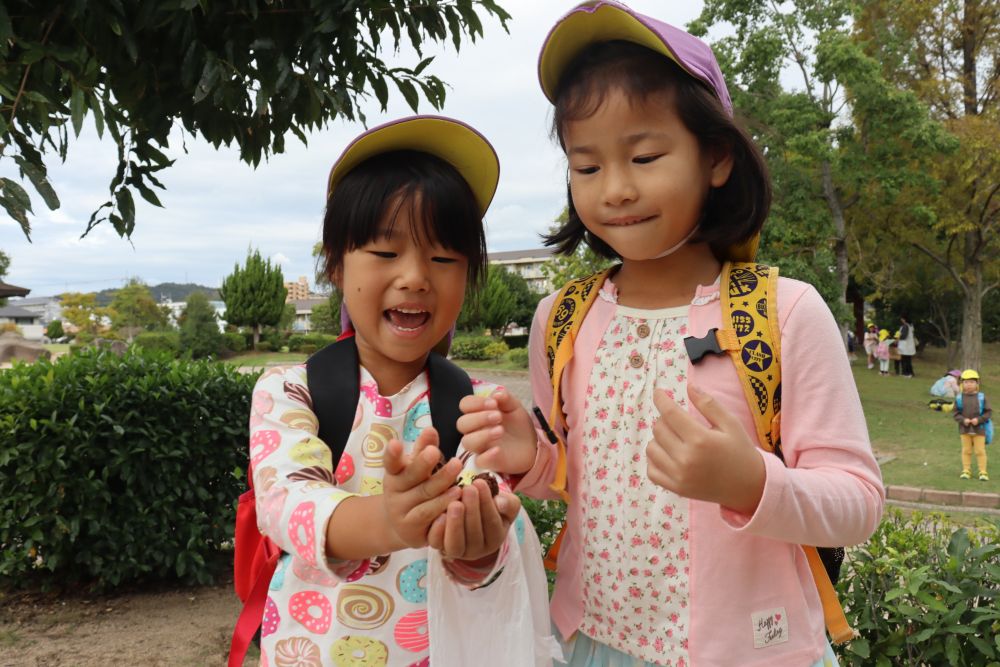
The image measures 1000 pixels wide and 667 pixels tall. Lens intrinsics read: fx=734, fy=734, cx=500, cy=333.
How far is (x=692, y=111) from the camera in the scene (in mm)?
1379

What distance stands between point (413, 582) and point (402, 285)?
0.55 meters

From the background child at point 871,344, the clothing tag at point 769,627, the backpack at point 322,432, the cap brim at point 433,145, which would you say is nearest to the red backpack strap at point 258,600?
the backpack at point 322,432

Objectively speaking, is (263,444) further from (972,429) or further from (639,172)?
(972,429)

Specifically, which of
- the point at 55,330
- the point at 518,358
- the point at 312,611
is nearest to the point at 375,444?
the point at 312,611

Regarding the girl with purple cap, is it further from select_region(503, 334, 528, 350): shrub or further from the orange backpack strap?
select_region(503, 334, 528, 350): shrub

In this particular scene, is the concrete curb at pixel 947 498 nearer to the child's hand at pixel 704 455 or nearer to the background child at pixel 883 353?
the child's hand at pixel 704 455

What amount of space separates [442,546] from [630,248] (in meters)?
0.70

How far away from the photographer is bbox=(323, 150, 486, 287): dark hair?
4.58ft

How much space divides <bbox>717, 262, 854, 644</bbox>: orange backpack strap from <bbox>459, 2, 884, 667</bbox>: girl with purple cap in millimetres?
15

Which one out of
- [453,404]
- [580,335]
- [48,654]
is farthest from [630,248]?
[48,654]

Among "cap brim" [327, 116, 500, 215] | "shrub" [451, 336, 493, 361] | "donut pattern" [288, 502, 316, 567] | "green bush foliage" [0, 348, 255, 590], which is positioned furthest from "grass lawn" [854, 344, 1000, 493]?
"shrub" [451, 336, 493, 361]

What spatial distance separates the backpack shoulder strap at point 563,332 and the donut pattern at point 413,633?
0.38m

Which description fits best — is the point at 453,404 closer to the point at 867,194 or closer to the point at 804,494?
the point at 804,494

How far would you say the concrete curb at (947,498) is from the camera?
756 centimetres
